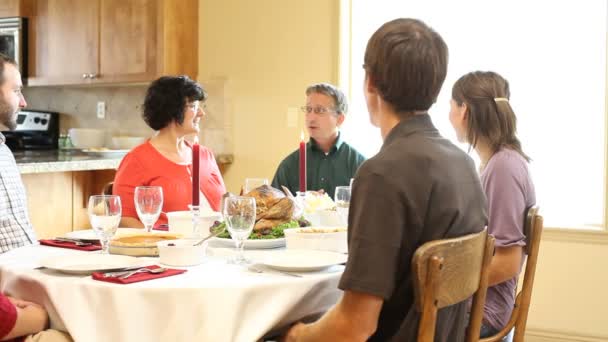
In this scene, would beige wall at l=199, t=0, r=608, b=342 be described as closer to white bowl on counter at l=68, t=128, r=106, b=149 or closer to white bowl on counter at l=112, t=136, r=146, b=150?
white bowl on counter at l=112, t=136, r=146, b=150

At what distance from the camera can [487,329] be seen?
2061 millimetres

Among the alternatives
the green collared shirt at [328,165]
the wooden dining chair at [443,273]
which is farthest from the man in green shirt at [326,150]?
the wooden dining chair at [443,273]

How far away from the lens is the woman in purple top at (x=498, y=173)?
2.04 metres

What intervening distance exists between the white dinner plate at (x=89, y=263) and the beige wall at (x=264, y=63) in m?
2.62

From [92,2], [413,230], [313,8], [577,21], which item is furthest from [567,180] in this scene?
[92,2]

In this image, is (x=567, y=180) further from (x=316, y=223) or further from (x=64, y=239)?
(x=64, y=239)

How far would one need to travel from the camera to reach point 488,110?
7.41 ft

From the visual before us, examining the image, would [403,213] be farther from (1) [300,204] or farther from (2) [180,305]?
(1) [300,204]

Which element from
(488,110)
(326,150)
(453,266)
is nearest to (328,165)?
(326,150)

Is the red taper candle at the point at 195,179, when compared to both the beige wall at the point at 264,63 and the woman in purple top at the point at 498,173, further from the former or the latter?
the beige wall at the point at 264,63

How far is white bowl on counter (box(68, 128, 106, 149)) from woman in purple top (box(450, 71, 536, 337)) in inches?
136

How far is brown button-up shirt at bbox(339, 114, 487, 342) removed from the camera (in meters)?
1.36

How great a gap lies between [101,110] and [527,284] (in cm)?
396

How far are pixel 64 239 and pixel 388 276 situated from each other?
1177 millimetres
